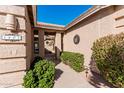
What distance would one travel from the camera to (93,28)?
7.90m

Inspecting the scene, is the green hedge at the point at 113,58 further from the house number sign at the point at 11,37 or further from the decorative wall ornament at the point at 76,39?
the decorative wall ornament at the point at 76,39

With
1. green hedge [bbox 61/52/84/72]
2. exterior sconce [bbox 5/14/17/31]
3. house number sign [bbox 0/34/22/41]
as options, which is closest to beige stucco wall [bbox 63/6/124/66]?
green hedge [bbox 61/52/84/72]

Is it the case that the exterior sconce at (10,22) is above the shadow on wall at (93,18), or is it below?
below

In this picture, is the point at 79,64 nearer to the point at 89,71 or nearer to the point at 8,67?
the point at 89,71

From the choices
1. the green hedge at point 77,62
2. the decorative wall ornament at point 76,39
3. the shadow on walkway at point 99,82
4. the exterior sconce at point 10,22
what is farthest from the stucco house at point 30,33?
the shadow on walkway at point 99,82

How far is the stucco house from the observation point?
309 centimetres

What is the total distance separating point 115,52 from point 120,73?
0.91m

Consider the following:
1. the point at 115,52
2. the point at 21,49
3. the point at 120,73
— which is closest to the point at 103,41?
the point at 115,52

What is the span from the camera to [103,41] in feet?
17.7

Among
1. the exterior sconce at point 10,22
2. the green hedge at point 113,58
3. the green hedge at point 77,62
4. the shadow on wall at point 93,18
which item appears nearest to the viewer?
the exterior sconce at point 10,22

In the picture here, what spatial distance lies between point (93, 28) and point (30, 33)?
4.81 m

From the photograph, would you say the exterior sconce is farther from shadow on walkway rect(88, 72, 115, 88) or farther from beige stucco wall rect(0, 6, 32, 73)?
shadow on walkway rect(88, 72, 115, 88)

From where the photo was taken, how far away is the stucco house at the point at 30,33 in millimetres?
3090

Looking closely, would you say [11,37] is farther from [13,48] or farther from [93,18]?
[93,18]
